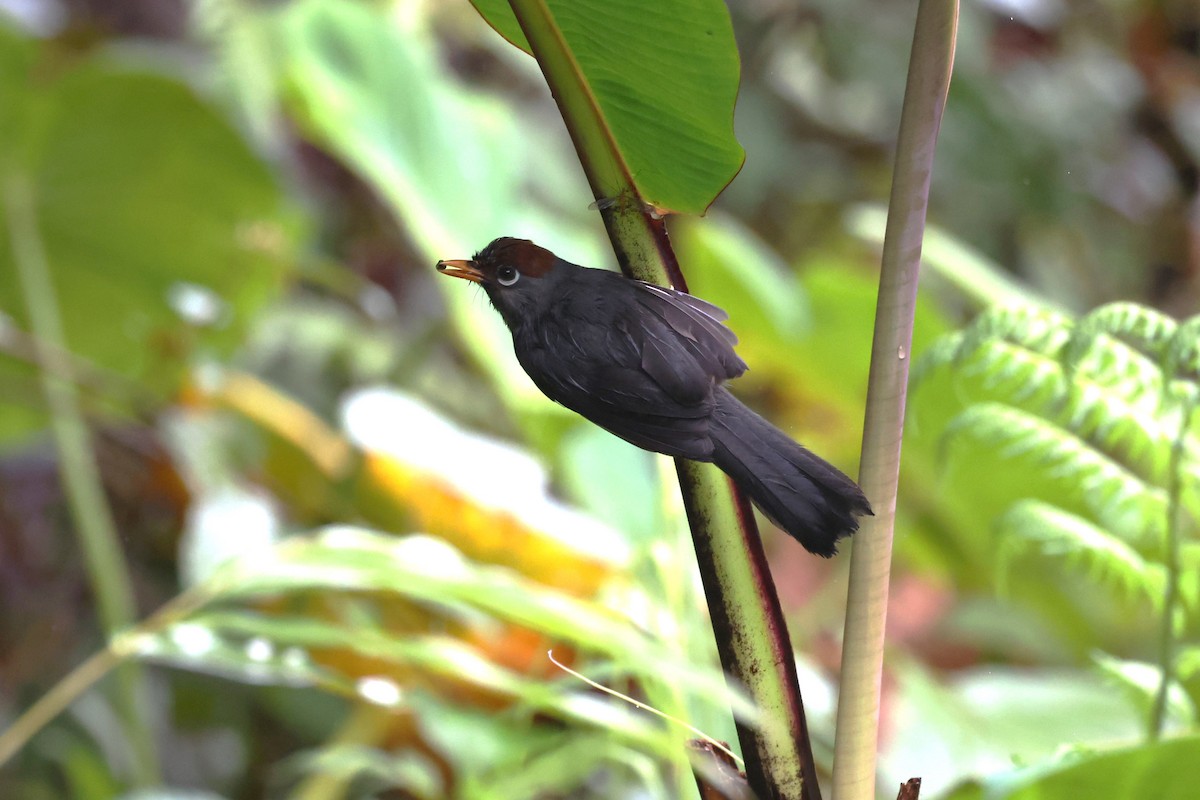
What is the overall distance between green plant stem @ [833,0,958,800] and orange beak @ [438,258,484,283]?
97mm

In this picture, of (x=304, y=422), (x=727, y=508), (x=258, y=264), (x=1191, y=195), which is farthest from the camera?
(x=1191, y=195)

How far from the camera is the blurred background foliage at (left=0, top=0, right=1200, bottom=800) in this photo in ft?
1.63

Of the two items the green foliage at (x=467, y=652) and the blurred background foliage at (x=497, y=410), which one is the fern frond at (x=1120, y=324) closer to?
the blurred background foliage at (x=497, y=410)

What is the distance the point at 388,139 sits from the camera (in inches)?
46.6

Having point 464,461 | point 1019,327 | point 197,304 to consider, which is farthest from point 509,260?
point 197,304

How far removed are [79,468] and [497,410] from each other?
1.96 feet

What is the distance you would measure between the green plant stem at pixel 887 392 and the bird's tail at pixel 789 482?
4 cm

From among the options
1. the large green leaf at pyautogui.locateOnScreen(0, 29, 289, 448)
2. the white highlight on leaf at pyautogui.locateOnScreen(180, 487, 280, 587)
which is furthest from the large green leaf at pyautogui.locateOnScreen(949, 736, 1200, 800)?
the large green leaf at pyautogui.locateOnScreen(0, 29, 289, 448)

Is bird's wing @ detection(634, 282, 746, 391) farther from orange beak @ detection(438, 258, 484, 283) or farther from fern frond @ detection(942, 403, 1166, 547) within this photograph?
fern frond @ detection(942, 403, 1166, 547)

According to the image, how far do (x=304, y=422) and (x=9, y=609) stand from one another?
56cm

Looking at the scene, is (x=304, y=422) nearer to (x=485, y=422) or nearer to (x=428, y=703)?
(x=485, y=422)

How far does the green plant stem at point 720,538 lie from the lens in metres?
0.25

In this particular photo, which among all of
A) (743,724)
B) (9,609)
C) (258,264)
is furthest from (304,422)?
(743,724)

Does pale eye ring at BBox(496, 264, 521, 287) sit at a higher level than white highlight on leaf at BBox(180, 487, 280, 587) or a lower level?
lower
